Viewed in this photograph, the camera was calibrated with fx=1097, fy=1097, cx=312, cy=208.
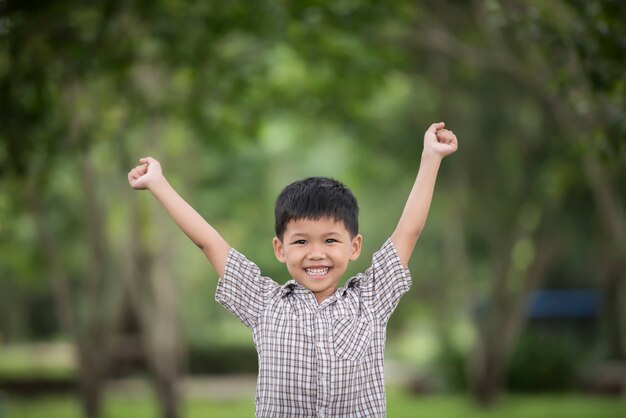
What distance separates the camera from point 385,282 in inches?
137

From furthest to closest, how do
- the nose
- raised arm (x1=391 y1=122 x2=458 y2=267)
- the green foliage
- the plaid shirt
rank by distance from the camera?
the green foliage < raised arm (x1=391 y1=122 x2=458 y2=267) < the nose < the plaid shirt

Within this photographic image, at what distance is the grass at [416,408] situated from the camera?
1678 centimetres

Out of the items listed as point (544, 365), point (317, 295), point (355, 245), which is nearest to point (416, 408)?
point (544, 365)

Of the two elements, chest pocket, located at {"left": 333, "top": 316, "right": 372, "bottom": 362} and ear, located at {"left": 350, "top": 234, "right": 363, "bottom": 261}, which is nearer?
chest pocket, located at {"left": 333, "top": 316, "right": 372, "bottom": 362}

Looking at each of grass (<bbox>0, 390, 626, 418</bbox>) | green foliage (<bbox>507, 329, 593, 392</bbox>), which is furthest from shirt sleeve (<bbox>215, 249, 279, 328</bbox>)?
green foliage (<bbox>507, 329, 593, 392</bbox>)

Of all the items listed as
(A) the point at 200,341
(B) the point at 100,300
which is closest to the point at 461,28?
(B) the point at 100,300

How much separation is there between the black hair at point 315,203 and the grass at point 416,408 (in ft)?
43.0

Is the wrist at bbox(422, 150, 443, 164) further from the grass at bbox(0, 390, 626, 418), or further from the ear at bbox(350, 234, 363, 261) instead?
the grass at bbox(0, 390, 626, 418)

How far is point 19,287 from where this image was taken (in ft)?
87.9

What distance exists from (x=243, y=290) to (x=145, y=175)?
1.63ft

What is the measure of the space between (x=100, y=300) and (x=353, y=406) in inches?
575

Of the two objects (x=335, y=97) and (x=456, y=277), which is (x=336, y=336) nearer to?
(x=335, y=97)

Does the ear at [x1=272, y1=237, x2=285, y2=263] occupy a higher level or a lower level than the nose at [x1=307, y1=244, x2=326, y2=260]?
higher

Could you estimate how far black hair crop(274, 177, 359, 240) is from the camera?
3426 mm
